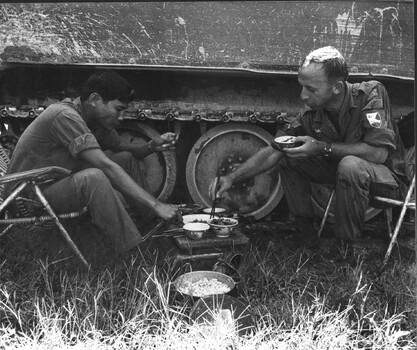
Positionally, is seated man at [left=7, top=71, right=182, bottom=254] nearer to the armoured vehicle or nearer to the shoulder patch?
the armoured vehicle

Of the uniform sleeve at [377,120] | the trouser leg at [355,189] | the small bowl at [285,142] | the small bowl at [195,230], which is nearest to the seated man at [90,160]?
the small bowl at [195,230]

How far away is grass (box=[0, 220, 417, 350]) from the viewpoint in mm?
3066

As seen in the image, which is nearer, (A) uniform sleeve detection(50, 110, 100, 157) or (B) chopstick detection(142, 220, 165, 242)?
(A) uniform sleeve detection(50, 110, 100, 157)

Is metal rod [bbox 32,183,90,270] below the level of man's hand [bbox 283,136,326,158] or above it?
below

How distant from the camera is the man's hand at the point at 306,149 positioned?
4570mm

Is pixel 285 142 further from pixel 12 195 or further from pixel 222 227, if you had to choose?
pixel 12 195

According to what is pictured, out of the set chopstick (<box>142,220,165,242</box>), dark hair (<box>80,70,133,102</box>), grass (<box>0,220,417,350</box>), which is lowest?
grass (<box>0,220,417,350</box>)

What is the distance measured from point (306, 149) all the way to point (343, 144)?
333 millimetres

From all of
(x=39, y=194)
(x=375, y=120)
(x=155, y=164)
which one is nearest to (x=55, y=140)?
(x=39, y=194)

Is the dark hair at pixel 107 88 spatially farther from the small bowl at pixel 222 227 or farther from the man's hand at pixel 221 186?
the small bowl at pixel 222 227

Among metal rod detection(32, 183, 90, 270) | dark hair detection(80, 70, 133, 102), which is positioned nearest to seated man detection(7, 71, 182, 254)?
dark hair detection(80, 70, 133, 102)

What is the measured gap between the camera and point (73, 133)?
13.6ft

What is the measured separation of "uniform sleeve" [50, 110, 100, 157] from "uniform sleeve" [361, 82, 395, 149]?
223 cm

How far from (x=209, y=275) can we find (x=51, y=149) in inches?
68.3
